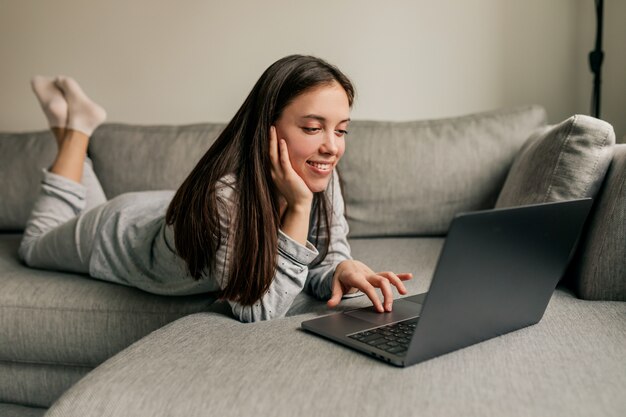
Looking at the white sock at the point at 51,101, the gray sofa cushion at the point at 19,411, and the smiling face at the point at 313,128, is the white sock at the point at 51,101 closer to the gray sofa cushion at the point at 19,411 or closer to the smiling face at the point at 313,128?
the gray sofa cushion at the point at 19,411

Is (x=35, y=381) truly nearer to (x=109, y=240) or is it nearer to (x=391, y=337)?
(x=109, y=240)

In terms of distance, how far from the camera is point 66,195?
177 centimetres

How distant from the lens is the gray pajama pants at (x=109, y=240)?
136 centimetres

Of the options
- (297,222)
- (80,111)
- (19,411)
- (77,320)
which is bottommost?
(19,411)

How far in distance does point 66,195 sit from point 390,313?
3.82ft

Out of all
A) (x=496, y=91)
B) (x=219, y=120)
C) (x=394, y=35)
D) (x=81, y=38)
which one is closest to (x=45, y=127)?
(x=81, y=38)

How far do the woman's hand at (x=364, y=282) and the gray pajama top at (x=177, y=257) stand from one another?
63 millimetres

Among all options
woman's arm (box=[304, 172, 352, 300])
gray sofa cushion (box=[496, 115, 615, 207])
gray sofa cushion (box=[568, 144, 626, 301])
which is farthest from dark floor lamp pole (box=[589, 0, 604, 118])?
woman's arm (box=[304, 172, 352, 300])

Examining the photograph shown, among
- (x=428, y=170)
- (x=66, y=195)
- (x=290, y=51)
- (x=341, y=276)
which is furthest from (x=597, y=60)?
(x=66, y=195)

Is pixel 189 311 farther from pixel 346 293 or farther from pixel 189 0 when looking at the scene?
pixel 189 0

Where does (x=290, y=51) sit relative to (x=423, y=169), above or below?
above

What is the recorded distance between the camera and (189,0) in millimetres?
2293

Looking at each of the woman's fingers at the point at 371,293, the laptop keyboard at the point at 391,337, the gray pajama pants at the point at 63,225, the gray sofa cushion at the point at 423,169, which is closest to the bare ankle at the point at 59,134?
the gray pajama pants at the point at 63,225

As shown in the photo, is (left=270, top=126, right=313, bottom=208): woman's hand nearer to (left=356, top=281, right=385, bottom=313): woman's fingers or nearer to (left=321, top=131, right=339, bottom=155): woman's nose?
(left=321, top=131, right=339, bottom=155): woman's nose
